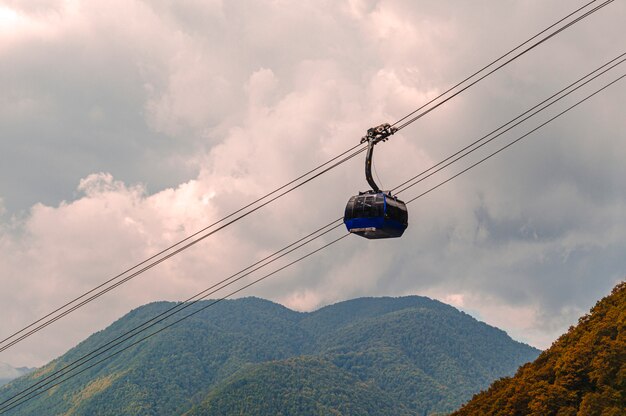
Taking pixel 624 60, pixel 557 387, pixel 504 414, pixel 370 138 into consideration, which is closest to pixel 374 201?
pixel 370 138

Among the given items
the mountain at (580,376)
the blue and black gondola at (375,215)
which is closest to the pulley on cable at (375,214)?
the blue and black gondola at (375,215)

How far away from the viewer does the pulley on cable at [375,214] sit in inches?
1073

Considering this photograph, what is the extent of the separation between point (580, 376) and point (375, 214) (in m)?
53.8

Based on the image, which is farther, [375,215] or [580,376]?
[580,376]

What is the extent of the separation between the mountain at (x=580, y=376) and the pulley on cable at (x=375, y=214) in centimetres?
4344

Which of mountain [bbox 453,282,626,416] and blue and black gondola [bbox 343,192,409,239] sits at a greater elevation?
blue and black gondola [bbox 343,192,409,239]

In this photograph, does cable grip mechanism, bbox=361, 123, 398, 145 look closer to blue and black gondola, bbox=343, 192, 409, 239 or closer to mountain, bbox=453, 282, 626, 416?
blue and black gondola, bbox=343, 192, 409, 239

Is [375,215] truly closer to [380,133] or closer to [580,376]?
[380,133]

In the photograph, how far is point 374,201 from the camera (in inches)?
1079

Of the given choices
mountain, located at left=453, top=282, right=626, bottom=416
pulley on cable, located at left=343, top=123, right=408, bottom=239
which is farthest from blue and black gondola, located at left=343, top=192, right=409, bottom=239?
mountain, located at left=453, top=282, right=626, bottom=416

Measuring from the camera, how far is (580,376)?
2867 inches

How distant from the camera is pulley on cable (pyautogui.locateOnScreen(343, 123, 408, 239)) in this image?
27.2 meters

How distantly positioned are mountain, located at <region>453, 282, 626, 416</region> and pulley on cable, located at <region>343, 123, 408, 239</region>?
43.4 meters

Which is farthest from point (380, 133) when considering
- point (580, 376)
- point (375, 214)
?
point (580, 376)
